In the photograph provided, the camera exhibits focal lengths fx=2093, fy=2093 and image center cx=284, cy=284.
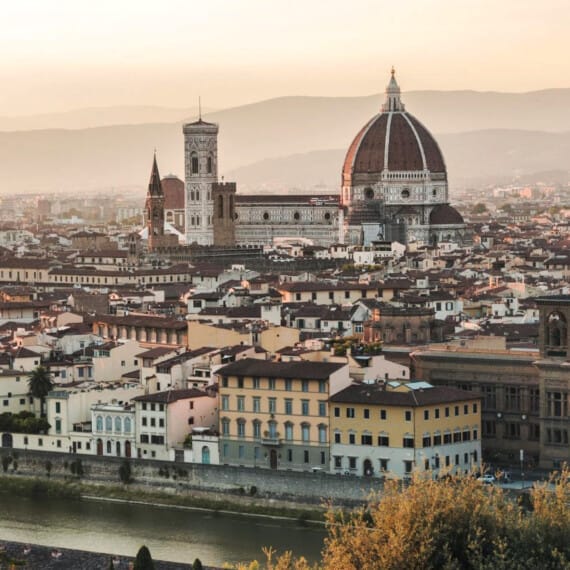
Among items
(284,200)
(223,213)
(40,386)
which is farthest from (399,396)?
(284,200)

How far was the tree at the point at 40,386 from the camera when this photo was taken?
154 feet

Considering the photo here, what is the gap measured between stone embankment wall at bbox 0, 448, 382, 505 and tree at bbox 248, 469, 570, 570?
9282 mm

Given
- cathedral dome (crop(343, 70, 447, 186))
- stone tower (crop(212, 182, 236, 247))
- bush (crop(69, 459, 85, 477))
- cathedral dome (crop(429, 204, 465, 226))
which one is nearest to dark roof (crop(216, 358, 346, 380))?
bush (crop(69, 459, 85, 477))

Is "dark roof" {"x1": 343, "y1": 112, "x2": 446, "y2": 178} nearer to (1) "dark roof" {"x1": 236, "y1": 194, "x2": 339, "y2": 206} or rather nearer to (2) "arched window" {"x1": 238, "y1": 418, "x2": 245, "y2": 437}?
(1) "dark roof" {"x1": 236, "y1": 194, "x2": 339, "y2": 206}

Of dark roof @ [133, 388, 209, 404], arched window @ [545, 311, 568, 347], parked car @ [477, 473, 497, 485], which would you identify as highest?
arched window @ [545, 311, 568, 347]

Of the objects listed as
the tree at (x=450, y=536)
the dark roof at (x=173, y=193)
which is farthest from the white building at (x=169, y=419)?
the dark roof at (x=173, y=193)

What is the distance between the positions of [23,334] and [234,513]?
15.8 metres

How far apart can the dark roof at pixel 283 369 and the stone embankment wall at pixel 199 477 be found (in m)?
2.01

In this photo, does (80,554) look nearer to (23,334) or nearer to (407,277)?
(23,334)

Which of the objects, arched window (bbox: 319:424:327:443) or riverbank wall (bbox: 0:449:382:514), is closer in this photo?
riverbank wall (bbox: 0:449:382:514)

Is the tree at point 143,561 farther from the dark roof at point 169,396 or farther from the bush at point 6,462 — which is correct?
the bush at point 6,462

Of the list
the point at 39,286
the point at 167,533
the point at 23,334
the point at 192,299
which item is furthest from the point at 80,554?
the point at 39,286

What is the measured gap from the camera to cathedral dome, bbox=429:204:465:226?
384 feet

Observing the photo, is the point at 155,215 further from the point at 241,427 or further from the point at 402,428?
the point at 402,428
